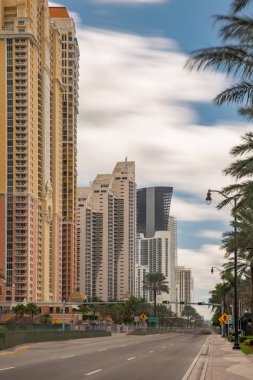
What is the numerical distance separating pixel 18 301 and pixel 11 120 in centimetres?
4256

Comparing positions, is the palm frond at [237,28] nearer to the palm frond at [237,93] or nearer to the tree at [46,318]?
the palm frond at [237,93]

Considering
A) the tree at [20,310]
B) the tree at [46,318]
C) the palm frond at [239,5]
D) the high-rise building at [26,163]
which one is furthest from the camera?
the high-rise building at [26,163]

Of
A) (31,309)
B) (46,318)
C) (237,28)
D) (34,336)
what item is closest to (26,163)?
(46,318)

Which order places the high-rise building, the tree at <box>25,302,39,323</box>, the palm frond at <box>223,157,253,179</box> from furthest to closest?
the high-rise building, the tree at <box>25,302,39,323</box>, the palm frond at <box>223,157,253,179</box>

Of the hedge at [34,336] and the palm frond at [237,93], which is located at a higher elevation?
the palm frond at [237,93]

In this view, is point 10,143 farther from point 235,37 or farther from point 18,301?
point 235,37

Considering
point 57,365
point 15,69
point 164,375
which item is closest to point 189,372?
point 164,375

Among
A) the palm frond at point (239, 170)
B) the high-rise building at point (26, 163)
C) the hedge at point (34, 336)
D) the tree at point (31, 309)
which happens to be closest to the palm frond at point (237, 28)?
the palm frond at point (239, 170)

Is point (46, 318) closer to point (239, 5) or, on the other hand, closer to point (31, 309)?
point (31, 309)

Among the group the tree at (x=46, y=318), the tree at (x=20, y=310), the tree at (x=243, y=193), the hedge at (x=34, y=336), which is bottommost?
the tree at (x=46, y=318)

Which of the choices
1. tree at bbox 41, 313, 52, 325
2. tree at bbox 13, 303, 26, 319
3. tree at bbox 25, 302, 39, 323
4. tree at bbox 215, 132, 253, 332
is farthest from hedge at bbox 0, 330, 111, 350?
tree at bbox 41, 313, 52, 325

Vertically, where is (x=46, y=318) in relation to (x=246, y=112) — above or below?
below

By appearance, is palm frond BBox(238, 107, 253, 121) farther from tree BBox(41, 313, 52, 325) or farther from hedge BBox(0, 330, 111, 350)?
tree BBox(41, 313, 52, 325)

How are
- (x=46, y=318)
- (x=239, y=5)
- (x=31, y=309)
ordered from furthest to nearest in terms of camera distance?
(x=46, y=318) < (x=31, y=309) < (x=239, y=5)
